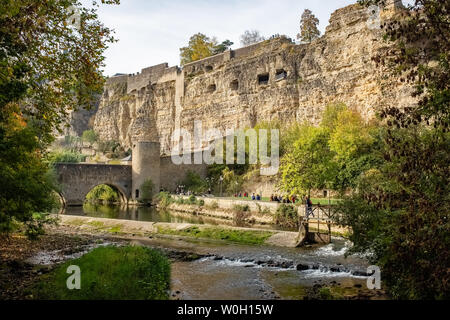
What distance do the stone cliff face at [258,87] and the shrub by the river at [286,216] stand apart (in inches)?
385

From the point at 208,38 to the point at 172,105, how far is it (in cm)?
1167

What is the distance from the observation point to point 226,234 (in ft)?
53.2

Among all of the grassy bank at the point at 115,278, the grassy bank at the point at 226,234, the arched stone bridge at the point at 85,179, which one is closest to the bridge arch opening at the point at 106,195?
the arched stone bridge at the point at 85,179

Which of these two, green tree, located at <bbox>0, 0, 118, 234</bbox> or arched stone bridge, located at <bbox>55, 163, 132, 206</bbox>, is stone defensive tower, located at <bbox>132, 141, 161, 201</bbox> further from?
green tree, located at <bbox>0, 0, 118, 234</bbox>

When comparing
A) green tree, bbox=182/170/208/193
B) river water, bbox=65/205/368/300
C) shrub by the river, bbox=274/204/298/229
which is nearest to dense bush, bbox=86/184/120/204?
green tree, bbox=182/170/208/193

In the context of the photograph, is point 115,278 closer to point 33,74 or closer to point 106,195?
point 33,74

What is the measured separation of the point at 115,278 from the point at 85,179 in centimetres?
2817

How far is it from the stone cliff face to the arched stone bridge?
1389 cm

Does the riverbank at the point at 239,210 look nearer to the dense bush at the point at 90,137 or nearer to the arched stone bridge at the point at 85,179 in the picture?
the arched stone bridge at the point at 85,179

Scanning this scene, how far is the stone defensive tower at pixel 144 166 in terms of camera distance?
36125mm

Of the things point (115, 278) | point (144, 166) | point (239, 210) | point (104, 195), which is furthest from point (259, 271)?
point (104, 195)

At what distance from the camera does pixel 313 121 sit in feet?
117

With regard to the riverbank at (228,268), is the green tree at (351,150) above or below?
above
